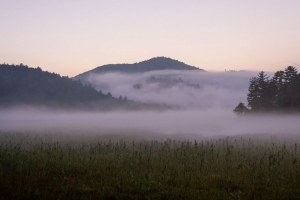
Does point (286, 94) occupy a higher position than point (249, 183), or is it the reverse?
point (286, 94)

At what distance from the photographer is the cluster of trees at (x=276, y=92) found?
64438 millimetres

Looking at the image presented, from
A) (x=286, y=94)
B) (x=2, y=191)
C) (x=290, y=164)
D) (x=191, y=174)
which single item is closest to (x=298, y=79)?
(x=286, y=94)

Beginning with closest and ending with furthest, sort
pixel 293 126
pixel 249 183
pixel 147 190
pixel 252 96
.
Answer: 1. pixel 147 190
2. pixel 249 183
3. pixel 293 126
4. pixel 252 96

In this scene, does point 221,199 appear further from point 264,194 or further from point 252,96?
point 252,96

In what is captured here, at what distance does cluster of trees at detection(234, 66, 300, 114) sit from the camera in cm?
6444

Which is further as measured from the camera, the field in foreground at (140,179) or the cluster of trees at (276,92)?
the cluster of trees at (276,92)

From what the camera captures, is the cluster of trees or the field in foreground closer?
the field in foreground

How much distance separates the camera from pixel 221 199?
10.3 meters

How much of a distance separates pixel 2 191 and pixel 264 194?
9.17 m

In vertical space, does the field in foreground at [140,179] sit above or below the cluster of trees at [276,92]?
below

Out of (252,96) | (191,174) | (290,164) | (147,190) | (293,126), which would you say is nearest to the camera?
(147,190)

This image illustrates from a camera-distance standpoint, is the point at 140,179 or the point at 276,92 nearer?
the point at 140,179

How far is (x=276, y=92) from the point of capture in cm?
6919

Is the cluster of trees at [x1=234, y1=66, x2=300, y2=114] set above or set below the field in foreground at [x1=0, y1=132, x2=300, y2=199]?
above
